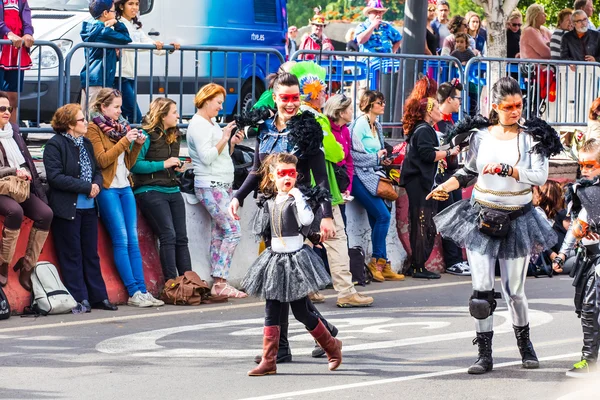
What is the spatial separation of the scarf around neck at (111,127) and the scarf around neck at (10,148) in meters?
0.88

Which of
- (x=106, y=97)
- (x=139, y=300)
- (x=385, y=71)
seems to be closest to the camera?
(x=106, y=97)

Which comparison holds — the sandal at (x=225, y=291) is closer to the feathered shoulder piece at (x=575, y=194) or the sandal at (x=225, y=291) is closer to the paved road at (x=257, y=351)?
the paved road at (x=257, y=351)

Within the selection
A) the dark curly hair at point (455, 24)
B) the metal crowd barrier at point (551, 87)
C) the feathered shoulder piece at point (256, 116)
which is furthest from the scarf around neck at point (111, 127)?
the dark curly hair at point (455, 24)

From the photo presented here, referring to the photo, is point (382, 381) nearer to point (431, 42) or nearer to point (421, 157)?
point (421, 157)

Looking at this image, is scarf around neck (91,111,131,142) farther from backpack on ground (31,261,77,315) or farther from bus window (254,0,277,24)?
bus window (254,0,277,24)

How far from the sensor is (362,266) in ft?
40.4

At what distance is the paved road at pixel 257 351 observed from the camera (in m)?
7.70

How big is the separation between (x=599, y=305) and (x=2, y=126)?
5241 mm

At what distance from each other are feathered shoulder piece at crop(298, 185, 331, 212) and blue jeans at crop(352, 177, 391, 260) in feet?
14.4

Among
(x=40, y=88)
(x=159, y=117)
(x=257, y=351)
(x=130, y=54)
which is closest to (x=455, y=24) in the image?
(x=130, y=54)

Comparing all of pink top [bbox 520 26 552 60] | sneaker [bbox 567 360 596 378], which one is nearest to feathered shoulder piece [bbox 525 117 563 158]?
sneaker [bbox 567 360 596 378]

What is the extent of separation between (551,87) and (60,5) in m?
6.49

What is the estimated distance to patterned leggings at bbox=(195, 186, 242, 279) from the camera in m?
11.7

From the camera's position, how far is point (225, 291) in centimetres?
1170
